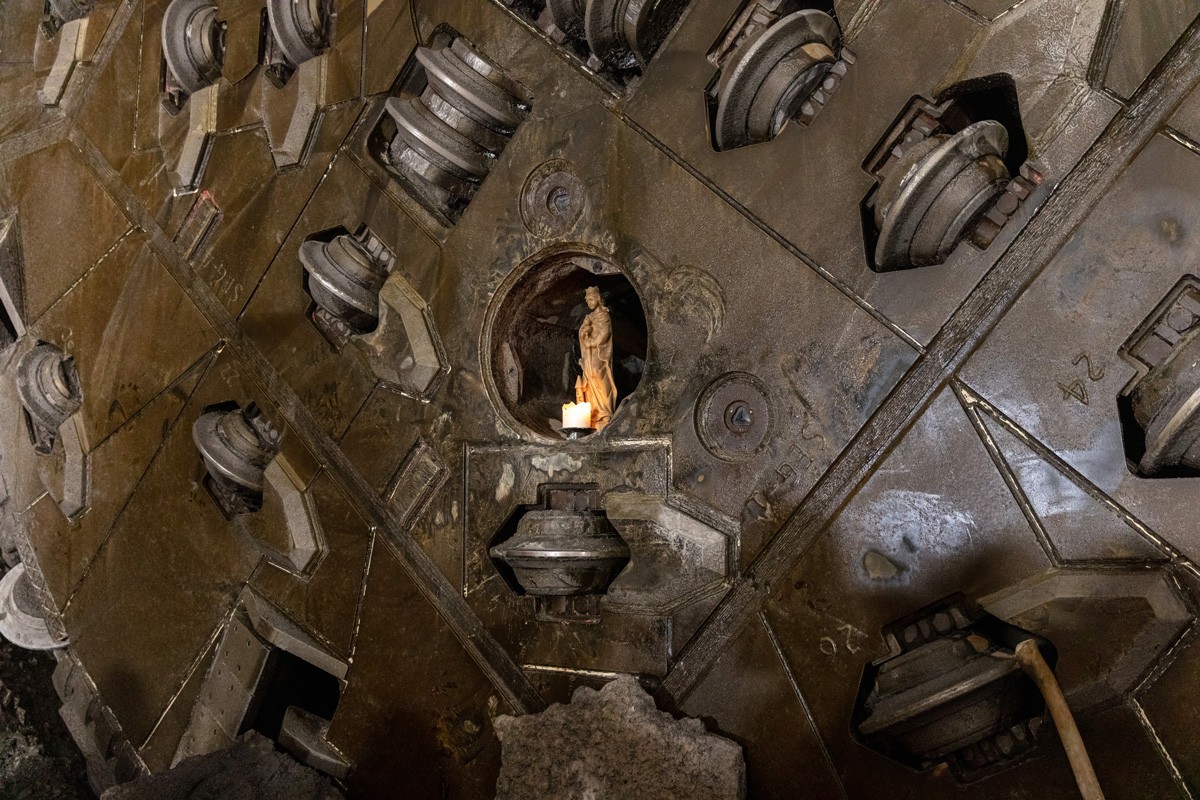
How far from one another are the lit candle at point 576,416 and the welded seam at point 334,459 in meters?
0.85

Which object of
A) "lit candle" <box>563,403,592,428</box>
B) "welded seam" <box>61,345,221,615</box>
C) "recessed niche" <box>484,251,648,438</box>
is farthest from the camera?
"welded seam" <box>61,345,221,615</box>

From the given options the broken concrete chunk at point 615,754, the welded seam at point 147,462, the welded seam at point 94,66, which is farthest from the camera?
the welded seam at point 94,66

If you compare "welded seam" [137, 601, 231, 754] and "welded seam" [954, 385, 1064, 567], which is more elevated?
"welded seam" [954, 385, 1064, 567]

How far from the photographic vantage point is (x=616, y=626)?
10.7 ft

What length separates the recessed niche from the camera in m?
3.64

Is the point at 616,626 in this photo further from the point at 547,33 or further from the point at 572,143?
the point at 547,33

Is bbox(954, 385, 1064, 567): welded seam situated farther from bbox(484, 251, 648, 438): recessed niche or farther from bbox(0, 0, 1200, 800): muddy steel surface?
bbox(484, 251, 648, 438): recessed niche

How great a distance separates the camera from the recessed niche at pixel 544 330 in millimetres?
3643

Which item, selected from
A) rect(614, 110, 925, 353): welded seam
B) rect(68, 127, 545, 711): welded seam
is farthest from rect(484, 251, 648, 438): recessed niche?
rect(68, 127, 545, 711): welded seam

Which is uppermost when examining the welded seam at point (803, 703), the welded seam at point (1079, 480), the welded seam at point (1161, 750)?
the welded seam at point (1079, 480)

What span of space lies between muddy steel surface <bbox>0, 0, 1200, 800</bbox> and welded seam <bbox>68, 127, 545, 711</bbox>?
22 millimetres

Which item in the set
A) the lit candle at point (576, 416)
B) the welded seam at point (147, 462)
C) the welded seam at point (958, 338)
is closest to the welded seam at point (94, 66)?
the welded seam at point (147, 462)

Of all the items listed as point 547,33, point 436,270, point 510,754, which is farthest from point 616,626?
point 547,33

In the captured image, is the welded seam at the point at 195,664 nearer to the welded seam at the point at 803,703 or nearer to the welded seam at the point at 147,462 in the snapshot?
the welded seam at the point at 147,462
